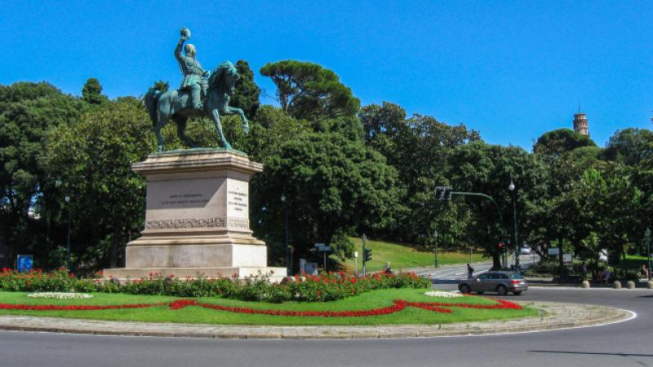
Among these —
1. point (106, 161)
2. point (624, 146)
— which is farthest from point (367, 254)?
point (624, 146)

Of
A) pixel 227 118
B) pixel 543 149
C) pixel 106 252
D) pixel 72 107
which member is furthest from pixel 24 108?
pixel 543 149

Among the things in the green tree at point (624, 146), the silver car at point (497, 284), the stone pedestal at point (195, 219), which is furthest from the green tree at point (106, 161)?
the green tree at point (624, 146)

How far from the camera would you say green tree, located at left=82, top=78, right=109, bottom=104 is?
215 ft

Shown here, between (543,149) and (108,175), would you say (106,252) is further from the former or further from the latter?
(543,149)

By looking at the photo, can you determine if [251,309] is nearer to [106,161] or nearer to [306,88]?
[106,161]

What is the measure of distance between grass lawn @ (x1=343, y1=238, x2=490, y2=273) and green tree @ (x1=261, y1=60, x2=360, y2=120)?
16.6 metres

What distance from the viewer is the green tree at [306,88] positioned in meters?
72.2

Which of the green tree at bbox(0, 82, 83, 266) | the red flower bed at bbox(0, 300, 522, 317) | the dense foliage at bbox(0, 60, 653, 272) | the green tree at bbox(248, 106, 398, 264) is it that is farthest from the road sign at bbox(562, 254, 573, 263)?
the green tree at bbox(0, 82, 83, 266)

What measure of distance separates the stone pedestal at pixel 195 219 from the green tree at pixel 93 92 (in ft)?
152

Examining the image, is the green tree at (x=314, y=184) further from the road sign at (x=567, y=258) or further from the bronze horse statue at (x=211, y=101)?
the bronze horse statue at (x=211, y=101)

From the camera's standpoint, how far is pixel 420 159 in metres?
83.6

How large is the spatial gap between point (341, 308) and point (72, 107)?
48120 mm

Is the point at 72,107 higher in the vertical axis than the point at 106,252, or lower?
higher

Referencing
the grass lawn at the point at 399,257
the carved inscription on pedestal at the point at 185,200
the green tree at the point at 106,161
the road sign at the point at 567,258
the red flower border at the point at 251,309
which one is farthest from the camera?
the grass lawn at the point at 399,257
